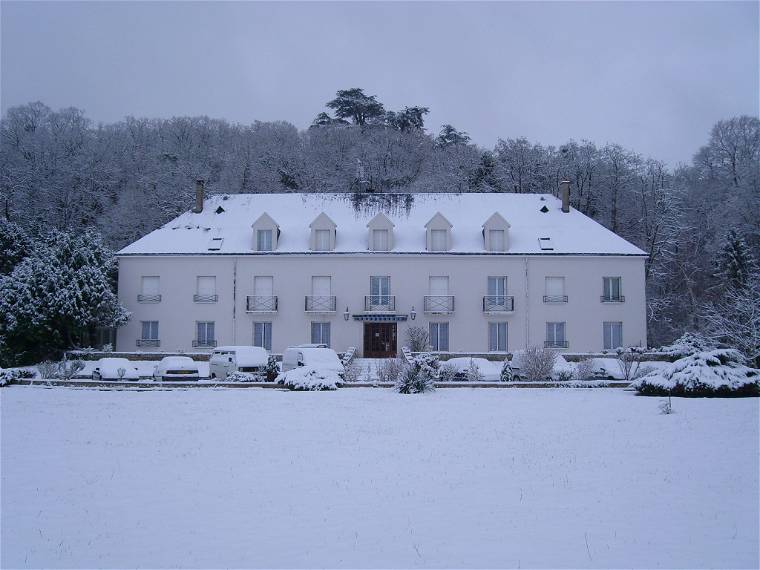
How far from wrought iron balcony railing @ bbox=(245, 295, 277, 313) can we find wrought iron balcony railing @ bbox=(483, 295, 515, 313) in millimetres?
10604

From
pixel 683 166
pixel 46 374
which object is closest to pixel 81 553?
pixel 46 374

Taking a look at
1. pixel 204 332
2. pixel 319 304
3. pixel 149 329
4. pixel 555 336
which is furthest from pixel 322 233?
pixel 555 336

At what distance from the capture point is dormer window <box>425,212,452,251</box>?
34.5m

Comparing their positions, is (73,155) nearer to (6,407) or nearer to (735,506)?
(6,407)

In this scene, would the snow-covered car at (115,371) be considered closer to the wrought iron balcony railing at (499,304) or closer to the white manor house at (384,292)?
the white manor house at (384,292)

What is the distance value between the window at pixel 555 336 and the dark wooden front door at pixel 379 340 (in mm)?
7713

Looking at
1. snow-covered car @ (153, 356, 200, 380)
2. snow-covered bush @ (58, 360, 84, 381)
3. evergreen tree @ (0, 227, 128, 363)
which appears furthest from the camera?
evergreen tree @ (0, 227, 128, 363)

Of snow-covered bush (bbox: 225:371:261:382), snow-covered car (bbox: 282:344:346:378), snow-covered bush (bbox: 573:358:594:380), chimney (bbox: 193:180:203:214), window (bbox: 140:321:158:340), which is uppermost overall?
chimney (bbox: 193:180:203:214)

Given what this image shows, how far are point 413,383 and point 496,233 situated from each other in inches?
639

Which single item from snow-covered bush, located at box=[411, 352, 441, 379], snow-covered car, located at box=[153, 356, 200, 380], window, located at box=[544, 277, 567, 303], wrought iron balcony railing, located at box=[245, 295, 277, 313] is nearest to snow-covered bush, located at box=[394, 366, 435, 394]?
snow-covered bush, located at box=[411, 352, 441, 379]

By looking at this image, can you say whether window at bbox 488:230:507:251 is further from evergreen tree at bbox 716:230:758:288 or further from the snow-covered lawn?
the snow-covered lawn

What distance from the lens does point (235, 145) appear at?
191 ft

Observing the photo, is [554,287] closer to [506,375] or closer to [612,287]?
[612,287]

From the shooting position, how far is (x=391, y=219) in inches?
1444
